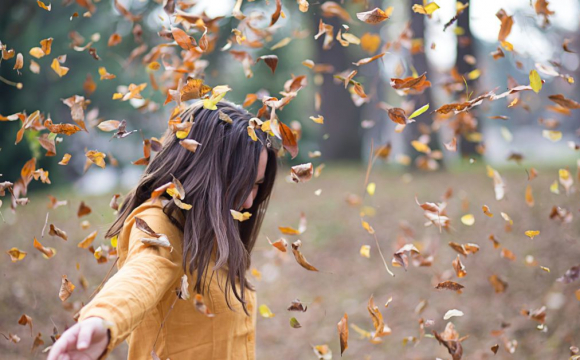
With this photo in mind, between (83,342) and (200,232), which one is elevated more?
(83,342)

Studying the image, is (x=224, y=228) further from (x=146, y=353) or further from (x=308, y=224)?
(x=308, y=224)

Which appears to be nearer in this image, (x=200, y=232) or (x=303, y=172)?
(x=200, y=232)

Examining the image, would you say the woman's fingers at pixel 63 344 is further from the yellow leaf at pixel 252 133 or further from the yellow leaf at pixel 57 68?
the yellow leaf at pixel 57 68

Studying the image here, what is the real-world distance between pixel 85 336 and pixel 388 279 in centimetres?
473

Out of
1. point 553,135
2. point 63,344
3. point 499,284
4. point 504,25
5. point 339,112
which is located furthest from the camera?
point 339,112

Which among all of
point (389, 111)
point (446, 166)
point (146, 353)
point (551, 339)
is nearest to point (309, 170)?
point (389, 111)

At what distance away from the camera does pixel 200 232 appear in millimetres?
1704

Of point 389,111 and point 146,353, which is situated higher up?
point 389,111

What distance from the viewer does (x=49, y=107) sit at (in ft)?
29.3

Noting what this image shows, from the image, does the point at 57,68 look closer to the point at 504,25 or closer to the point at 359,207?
the point at 504,25

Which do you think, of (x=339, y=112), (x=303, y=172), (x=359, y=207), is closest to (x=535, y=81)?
(x=303, y=172)

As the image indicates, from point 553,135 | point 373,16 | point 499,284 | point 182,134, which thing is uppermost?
point 373,16

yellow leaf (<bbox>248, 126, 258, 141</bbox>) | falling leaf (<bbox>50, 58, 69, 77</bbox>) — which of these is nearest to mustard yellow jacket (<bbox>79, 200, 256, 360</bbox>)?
yellow leaf (<bbox>248, 126, 258, 141</bbox>)

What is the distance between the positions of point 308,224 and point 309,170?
17.4 ft
